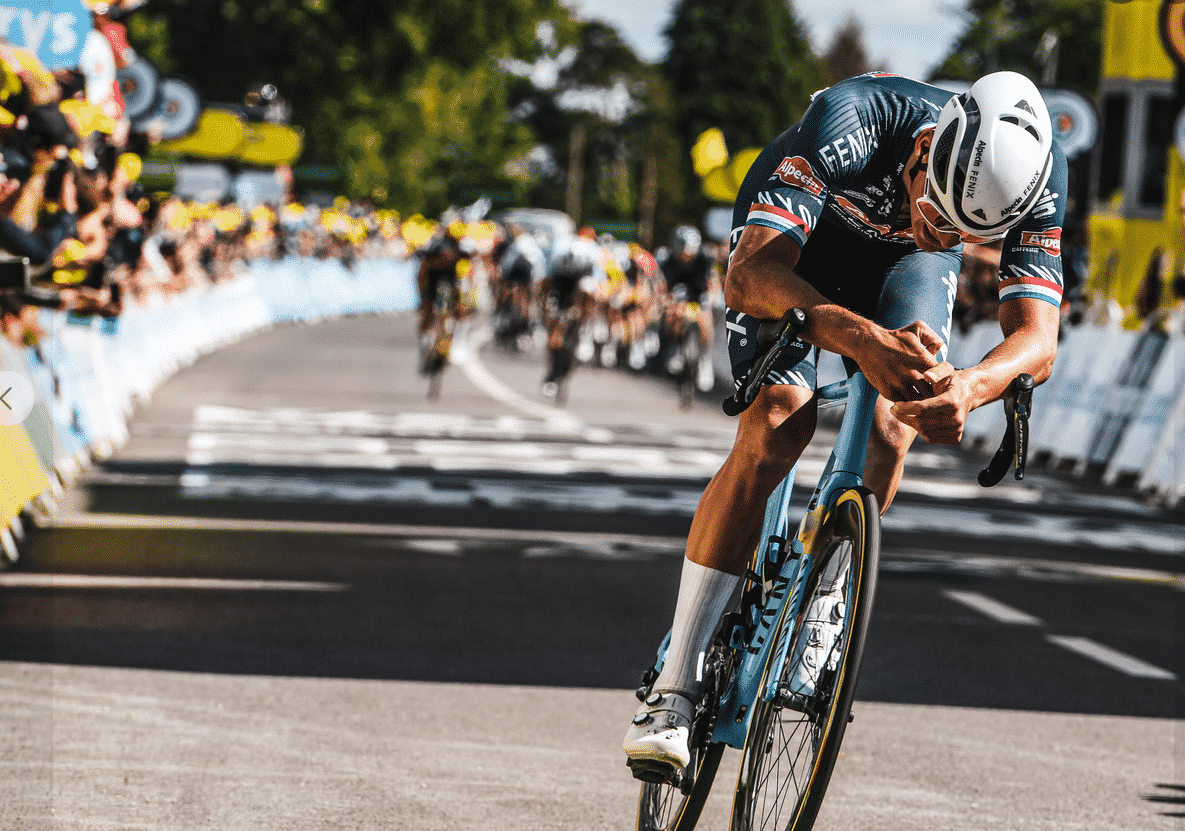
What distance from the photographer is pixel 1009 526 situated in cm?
1331

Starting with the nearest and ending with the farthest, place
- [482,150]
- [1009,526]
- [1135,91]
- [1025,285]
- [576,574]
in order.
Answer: [1025,285] < [576,574] < [1009,526] < [1135,91] < [482,150]

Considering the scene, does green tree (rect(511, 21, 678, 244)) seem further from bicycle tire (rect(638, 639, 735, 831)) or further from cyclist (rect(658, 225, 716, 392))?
bicycle tire (rect(638, 639, 735, 831))

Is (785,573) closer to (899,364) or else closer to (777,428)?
(777,428)

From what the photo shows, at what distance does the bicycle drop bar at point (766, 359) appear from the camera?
397cm

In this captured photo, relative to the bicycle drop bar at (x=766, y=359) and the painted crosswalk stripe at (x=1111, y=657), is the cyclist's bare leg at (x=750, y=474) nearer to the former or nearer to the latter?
the bicycle drop bar at (x=766, y=359)

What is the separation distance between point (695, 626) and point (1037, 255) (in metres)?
1.12

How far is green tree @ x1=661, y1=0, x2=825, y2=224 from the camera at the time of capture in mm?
114812

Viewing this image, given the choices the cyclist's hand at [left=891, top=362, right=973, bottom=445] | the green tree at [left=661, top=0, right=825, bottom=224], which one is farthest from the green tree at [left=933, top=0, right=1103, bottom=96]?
the cyclist's hand at [left=891, top=362, right=973, bottom=445]

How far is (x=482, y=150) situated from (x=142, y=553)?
69.2 m

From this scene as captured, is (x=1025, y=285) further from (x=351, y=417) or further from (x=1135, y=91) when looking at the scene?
(x=1135, y=91)

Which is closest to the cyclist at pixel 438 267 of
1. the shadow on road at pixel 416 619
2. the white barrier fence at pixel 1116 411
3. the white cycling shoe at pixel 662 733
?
the white barrier fence at pixel 1116 411

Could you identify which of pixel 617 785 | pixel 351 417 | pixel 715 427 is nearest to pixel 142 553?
pixel 617 785

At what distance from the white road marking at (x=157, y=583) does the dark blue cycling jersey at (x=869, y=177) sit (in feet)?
17.2

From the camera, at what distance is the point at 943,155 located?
3893mm
